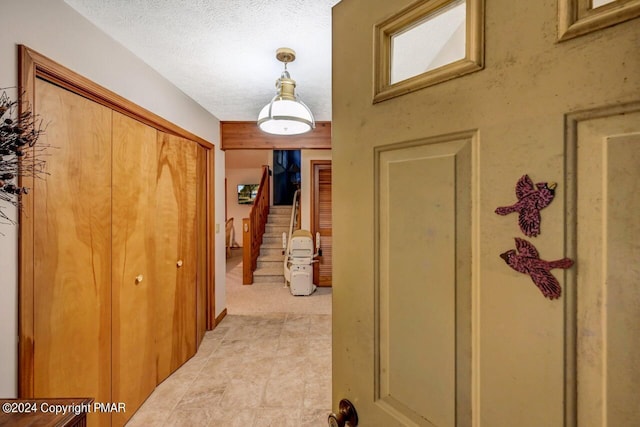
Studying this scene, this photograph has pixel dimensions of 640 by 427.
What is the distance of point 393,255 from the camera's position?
0.66 metres

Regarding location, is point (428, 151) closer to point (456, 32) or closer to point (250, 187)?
point (456, 32)

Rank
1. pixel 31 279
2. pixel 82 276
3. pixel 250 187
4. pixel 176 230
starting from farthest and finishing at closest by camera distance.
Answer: pixel 250 187, pixel 176 230, pixel 82 276, pixel 31 279

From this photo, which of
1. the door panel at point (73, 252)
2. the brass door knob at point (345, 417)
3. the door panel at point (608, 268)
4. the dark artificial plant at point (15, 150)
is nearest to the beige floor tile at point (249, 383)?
the door panel at point (73, 252)

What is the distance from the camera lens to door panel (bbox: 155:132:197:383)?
2.07 m

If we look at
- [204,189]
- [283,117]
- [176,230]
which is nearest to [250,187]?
[204,189]

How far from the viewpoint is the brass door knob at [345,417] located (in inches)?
28.6

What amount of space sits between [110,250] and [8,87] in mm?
894

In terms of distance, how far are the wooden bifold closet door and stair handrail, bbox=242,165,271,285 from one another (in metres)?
2.20

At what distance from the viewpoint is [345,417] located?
2.42 feet

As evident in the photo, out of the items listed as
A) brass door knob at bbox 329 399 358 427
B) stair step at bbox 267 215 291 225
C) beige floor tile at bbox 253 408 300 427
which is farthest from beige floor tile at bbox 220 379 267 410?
stair step at bbox 267 215 291 225

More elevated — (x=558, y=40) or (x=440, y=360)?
(x=558, y=40)

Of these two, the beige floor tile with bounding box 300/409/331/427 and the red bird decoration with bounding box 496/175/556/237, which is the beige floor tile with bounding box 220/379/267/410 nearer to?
the beige floor tile with bounding box 300/409/331/427

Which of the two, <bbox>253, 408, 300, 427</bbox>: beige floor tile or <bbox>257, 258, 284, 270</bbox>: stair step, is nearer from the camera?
<bbox>253, 408, 300, 427</bbox>: beige floor tile

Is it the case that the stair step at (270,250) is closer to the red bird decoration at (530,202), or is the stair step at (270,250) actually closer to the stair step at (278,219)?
the stair step at (278,219)
